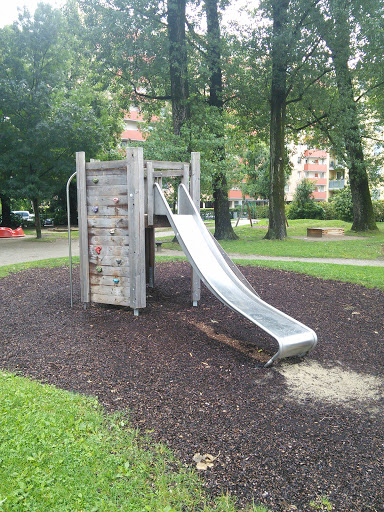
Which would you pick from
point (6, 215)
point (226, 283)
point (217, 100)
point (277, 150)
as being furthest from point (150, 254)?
point (6, 215)

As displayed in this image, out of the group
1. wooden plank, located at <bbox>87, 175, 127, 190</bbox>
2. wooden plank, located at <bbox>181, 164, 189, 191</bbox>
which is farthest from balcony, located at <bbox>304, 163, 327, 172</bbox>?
wooden plank, located at <bbox>87, 175, 127, 190</bbox>

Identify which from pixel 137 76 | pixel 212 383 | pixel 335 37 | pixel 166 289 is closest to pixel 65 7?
pixel 137 76

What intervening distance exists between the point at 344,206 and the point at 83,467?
3120 cm

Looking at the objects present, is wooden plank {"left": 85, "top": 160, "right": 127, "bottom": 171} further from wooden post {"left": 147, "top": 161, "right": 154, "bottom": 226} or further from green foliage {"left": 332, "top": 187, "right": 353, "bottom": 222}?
green foliage {"left": 332, "top": 187, "right": 353, "bottom": 222}

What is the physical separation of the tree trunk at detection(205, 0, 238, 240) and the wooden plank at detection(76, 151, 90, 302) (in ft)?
34.6

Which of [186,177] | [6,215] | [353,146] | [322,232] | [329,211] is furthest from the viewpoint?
[329,211]

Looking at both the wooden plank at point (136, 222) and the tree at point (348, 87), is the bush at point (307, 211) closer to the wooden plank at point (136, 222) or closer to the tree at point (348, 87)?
the tree at point (348, 87)

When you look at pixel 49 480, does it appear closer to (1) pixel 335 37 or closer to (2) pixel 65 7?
(1) pixel 335 37

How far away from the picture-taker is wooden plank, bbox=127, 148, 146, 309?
20.3 feet

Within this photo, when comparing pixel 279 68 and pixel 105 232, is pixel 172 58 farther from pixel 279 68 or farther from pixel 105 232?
pixel 105 232

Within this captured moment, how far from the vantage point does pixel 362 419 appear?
3.54 meters

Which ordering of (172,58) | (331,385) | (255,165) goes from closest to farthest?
1. (331,385)
2. (172,58)
3. (255,165)

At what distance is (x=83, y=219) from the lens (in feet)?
22.0

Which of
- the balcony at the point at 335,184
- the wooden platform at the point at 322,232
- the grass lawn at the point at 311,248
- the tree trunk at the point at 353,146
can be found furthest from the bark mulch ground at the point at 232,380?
the balcony at the point at 335,184
